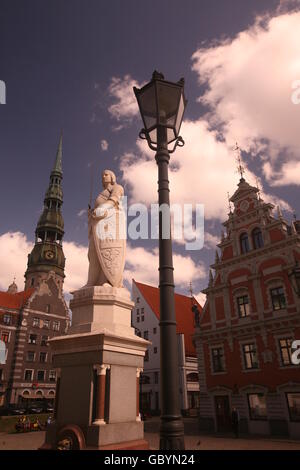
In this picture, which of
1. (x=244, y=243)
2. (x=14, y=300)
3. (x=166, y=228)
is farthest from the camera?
(x=14, y=300)

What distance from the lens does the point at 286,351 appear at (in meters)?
19.7

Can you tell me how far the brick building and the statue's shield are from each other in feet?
55.6

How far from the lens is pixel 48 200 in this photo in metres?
72.4

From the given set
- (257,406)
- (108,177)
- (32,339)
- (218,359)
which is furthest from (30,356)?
(108,177)

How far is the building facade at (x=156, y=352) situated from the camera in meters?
35.4

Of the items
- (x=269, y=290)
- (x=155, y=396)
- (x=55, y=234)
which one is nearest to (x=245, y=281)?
(x=269, y=290)

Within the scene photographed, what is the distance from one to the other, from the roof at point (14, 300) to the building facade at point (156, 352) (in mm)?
15957

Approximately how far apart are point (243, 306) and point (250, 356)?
3331mm

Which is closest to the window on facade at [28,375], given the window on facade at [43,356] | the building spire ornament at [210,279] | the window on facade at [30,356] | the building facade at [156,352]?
the window on facade at [30,356]

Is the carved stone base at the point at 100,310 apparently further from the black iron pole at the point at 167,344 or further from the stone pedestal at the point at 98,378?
the black iron pole at the point at 167,344

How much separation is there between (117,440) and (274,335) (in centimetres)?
1826

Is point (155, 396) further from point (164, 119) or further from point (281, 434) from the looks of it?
point (164, 119)

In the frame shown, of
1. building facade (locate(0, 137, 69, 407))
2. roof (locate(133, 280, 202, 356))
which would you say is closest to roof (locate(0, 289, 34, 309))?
building facade (locate(0, 137, 69, 407))

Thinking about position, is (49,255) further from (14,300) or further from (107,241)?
(107,241)
